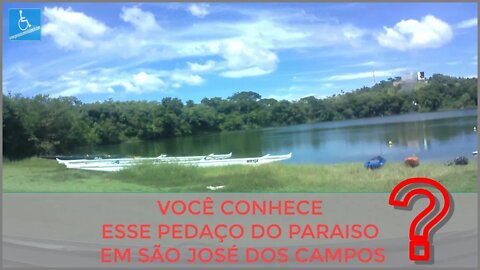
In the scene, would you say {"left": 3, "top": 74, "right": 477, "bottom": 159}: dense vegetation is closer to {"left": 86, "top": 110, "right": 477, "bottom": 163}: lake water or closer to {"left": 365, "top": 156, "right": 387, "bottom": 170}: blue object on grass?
{"left": 86, "top": 110, "right": 477, "bottom": 163}: lake water

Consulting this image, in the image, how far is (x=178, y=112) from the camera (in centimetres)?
773

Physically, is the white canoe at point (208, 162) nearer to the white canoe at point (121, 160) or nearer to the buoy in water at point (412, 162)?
the white canoe at point (121, 160)

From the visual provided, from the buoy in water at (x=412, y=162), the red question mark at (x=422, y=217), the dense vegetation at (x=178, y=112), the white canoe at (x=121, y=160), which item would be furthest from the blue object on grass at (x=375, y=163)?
the white canoe at (x=121, y=160)

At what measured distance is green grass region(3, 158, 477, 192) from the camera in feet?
22.7

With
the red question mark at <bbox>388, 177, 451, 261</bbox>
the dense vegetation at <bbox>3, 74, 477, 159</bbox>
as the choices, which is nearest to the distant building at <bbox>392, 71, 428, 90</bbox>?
the dense vegetation at <bbox>3, 74, 477, 159</bbox>

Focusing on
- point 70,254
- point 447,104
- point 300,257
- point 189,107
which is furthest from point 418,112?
point 70,254

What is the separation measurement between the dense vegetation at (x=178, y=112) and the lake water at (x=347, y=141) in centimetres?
16

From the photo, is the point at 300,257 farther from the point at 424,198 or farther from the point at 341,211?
the point at 424,198

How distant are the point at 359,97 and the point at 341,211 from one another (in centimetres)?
250

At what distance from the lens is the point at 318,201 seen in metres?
6.52

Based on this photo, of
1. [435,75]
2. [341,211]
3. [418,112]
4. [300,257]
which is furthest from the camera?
[418,112]

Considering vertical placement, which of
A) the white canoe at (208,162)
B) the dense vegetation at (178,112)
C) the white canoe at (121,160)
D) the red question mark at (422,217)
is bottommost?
the red question mark at (422,217)

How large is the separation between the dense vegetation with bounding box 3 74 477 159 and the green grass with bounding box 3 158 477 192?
1.74 feet

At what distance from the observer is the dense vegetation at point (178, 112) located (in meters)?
7.59
